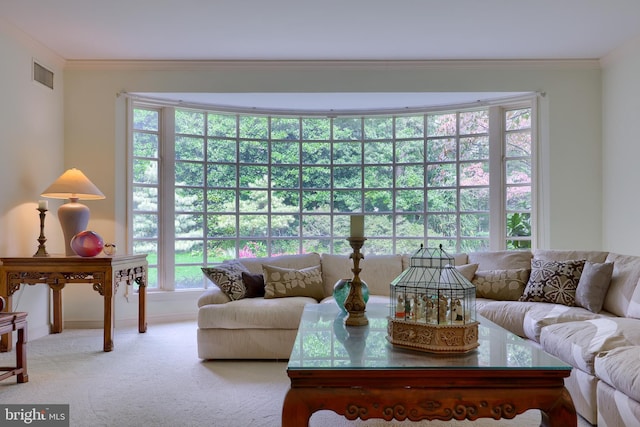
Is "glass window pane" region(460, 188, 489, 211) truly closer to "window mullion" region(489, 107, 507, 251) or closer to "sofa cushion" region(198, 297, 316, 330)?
"window mullion" region(489, 107, 507, 251)

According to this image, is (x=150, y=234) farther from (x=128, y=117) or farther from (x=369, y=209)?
(x=369, y=209)

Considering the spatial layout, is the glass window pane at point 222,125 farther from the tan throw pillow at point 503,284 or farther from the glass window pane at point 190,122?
→ the tan throw pillow at point 503,284

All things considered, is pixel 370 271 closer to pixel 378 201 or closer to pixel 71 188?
pixel 378 201

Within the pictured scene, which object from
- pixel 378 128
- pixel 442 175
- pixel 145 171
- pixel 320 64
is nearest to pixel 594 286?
pixel 442 175

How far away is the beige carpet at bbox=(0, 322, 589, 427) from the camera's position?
2285 mm

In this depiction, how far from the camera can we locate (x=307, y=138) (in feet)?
17.1

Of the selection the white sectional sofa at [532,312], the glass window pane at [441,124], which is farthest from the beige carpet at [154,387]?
the glass window pane at [441,124]

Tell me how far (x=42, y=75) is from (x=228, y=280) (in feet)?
8.34

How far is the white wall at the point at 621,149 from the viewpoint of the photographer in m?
3.93

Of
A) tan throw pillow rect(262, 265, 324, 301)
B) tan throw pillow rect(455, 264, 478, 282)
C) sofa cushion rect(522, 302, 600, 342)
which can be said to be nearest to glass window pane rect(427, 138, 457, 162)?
tan throw pillow rect(455, 264, 478, 282)

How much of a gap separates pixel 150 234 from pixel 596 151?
4.47 meters

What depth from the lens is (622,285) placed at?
3074 mm

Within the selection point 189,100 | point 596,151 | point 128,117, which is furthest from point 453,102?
point 128,117

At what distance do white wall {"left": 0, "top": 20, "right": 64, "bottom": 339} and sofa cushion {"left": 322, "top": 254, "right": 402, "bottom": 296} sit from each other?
2524 mm
